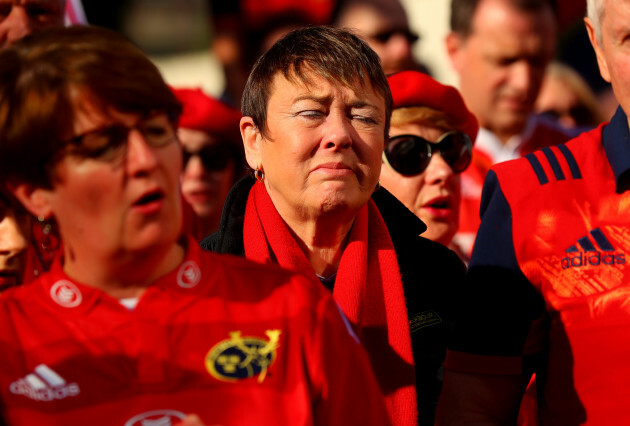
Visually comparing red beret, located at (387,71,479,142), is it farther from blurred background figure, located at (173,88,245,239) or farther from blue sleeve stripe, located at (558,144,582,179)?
blurred background figure, located at (173,88,245,239)

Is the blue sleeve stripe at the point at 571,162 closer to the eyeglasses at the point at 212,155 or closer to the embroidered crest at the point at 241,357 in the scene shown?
the embroidered crest at the point at 241,357

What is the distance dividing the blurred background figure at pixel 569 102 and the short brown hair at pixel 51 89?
5.66m

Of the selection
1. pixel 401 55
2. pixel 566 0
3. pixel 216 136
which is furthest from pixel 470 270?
pixel 566 0

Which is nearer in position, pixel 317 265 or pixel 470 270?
→ pixel 470 270

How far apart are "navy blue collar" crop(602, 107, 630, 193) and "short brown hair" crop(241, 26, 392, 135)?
0.72 meters

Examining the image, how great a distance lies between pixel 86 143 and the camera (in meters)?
2.24

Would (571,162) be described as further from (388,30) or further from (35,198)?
(388,30)

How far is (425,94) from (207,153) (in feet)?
5.17

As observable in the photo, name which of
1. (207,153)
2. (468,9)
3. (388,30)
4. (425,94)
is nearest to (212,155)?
(207,153)

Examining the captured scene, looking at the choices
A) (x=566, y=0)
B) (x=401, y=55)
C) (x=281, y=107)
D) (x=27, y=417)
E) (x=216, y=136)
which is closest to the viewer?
(x=27, y=417)

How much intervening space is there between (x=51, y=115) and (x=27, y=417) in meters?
0.64

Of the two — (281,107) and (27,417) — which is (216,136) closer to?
(281,107)

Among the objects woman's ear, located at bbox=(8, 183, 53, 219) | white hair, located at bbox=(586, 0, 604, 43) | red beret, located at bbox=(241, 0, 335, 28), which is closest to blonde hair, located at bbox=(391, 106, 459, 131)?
white hair, located at bbox=(586, 0, 604, 43)

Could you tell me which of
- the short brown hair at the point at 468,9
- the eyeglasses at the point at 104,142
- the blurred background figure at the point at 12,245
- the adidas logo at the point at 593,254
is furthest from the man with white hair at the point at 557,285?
the short brown hair at the point at 468,9
